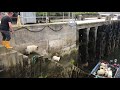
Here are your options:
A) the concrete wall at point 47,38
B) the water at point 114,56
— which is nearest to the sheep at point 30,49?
the concrete wall at point 47,38

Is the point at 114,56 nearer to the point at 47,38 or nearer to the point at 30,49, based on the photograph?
the point at 47,38

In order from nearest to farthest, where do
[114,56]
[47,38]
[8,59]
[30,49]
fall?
[8,59] → [30,49] → [47,38] → [114,56]

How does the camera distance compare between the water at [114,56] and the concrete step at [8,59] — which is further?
the water at [114,56]

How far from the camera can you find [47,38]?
5285mm

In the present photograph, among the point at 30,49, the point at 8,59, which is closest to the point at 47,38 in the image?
the point at 30,49

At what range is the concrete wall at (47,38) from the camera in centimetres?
466

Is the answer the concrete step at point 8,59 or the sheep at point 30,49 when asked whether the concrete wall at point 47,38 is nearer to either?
the sheep at point 30,49

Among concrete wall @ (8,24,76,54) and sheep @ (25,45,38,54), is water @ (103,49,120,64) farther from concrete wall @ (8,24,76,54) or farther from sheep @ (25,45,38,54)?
sheep @ (25,45,38,54)

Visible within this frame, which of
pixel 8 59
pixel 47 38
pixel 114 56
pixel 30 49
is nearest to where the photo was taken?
pixel 8 59

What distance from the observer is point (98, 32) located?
7980 millimetres

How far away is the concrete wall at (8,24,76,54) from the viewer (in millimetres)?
4660

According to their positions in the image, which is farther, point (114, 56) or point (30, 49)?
point (114, 56)
